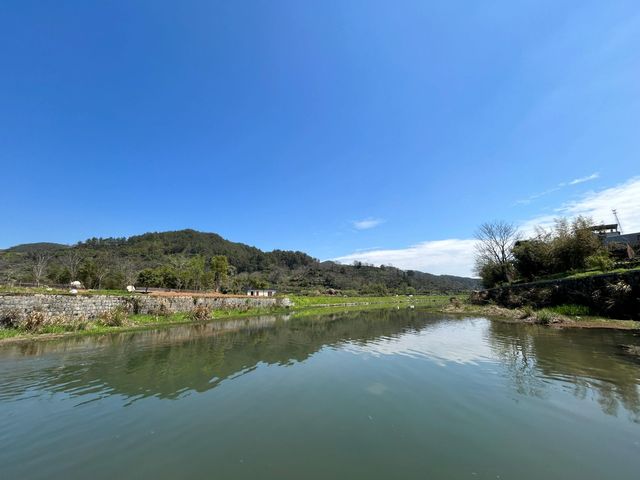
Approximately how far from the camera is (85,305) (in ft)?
70.5

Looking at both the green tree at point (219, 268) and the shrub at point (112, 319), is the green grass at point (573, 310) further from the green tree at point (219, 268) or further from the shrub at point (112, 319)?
the green tree at point (219, 268)

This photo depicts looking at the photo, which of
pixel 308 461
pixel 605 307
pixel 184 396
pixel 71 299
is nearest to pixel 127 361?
pixel 184 396

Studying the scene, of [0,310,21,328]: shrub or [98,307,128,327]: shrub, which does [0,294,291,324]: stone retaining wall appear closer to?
[0,310,21,328]: shrub

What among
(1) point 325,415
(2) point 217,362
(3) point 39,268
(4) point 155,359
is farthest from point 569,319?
(3) point 39,268

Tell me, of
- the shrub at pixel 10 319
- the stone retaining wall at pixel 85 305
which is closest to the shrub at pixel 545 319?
the stone retaining wall at pixel 85 305

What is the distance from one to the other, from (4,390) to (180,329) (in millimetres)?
13618

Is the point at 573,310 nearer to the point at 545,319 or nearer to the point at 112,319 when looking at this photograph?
the point at 545,319

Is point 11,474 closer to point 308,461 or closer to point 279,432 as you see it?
point 279,432

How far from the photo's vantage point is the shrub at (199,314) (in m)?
27.8

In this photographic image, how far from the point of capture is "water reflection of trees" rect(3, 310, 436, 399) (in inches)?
348

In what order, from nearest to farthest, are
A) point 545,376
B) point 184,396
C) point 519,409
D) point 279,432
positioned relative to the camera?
point 279,432 < point 519,409 < point 184,396 < point 545,376

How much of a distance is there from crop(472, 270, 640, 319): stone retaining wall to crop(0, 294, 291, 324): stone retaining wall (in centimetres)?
3460

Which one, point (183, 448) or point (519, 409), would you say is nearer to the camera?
point (183, 448)

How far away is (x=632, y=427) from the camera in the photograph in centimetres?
549
